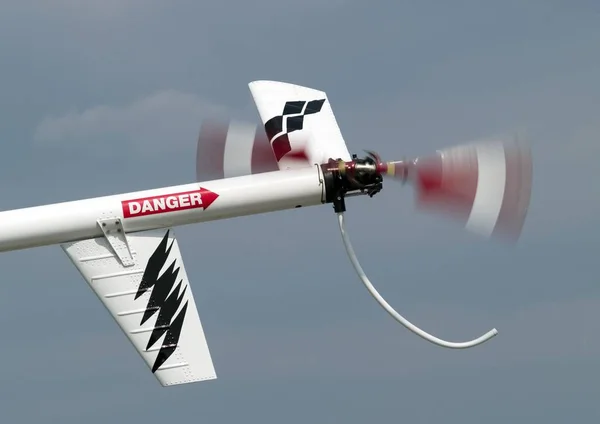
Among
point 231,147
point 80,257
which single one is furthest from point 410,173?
point 80,257

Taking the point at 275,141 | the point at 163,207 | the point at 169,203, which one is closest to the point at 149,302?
the point at 163,207

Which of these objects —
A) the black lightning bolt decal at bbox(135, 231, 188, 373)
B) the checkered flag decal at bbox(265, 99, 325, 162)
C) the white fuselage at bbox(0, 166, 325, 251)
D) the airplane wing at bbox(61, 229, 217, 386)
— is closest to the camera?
the white fuselage at bbox(0, 166, 325, 251)

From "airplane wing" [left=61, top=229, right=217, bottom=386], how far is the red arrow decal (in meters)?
0.77

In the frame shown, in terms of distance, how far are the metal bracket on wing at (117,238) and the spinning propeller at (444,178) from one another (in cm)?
284

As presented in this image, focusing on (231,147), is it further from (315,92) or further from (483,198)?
(483,198)

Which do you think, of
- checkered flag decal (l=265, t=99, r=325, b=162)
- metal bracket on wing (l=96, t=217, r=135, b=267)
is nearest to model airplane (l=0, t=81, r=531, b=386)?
metal bracket on wing (l=96, t=217, r=135, b=267)

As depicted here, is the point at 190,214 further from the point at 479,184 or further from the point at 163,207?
the point at 479,184

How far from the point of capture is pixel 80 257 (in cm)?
3238

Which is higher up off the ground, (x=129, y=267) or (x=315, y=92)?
(x=315, y=92)

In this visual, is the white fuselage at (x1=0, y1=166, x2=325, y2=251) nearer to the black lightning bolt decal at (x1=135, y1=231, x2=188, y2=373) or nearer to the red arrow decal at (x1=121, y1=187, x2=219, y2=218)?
the red arrow decal at (x1=121, y1=187, x2=219, y2=218)

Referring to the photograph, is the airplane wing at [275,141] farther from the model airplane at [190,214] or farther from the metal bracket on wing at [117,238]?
the metal bracket on wing at [117,238]

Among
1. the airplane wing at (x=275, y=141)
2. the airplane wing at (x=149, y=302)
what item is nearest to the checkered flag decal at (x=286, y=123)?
the airplane wing at (x=275, y=141)

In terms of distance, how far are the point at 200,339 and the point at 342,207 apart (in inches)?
227

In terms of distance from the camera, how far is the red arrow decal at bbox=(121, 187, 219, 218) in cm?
3231
